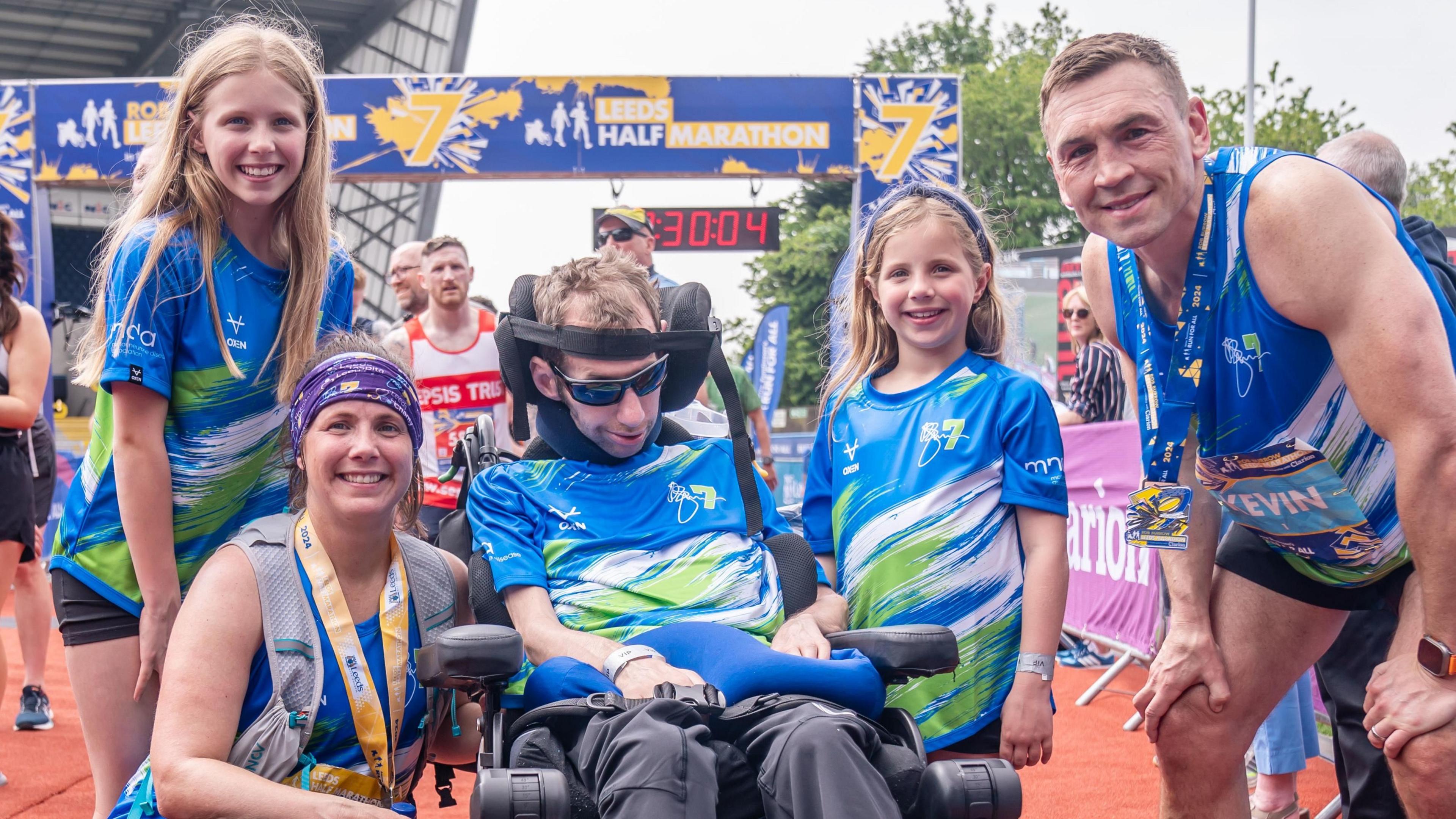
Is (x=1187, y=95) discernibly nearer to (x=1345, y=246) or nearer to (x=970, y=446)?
(x=1345, y=246)

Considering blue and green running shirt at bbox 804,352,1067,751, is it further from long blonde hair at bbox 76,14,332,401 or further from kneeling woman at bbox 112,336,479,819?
long blonde hair at bbox 76,14,332,401

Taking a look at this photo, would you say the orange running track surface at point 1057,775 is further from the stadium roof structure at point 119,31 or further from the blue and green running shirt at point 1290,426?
the stadium roof structure at point 119,31

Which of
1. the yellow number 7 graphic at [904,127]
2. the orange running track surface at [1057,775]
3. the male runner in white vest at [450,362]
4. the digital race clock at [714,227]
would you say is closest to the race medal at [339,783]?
the orange running track surface at [1057,775]

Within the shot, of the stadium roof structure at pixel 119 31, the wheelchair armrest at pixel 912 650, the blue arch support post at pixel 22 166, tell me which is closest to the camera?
the wheelchair armrest at pixel 912 650

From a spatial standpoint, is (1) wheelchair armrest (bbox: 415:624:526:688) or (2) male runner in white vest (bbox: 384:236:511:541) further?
(2) male runner in white vest (bbox: 384:236:511:541)

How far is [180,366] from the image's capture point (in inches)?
97.3

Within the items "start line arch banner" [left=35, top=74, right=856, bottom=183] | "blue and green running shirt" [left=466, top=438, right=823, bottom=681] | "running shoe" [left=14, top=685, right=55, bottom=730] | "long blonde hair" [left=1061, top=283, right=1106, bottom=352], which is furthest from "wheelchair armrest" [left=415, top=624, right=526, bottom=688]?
"start line arch banner" [left=35, top=74, right=856, bottom=183]

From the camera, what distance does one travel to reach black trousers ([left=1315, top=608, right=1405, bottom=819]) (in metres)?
3.12

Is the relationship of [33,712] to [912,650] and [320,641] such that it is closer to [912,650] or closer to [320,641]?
[320,641]

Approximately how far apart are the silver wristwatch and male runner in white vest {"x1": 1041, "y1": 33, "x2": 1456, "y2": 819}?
32 cm

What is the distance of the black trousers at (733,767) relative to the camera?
1722 millimetres

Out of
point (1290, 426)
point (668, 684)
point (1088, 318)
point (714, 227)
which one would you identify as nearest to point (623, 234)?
point (1088, 318)

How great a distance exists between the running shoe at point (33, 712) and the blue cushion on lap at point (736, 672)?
4.02 m

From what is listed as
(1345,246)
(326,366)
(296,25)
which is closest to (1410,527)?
(1345,246)
